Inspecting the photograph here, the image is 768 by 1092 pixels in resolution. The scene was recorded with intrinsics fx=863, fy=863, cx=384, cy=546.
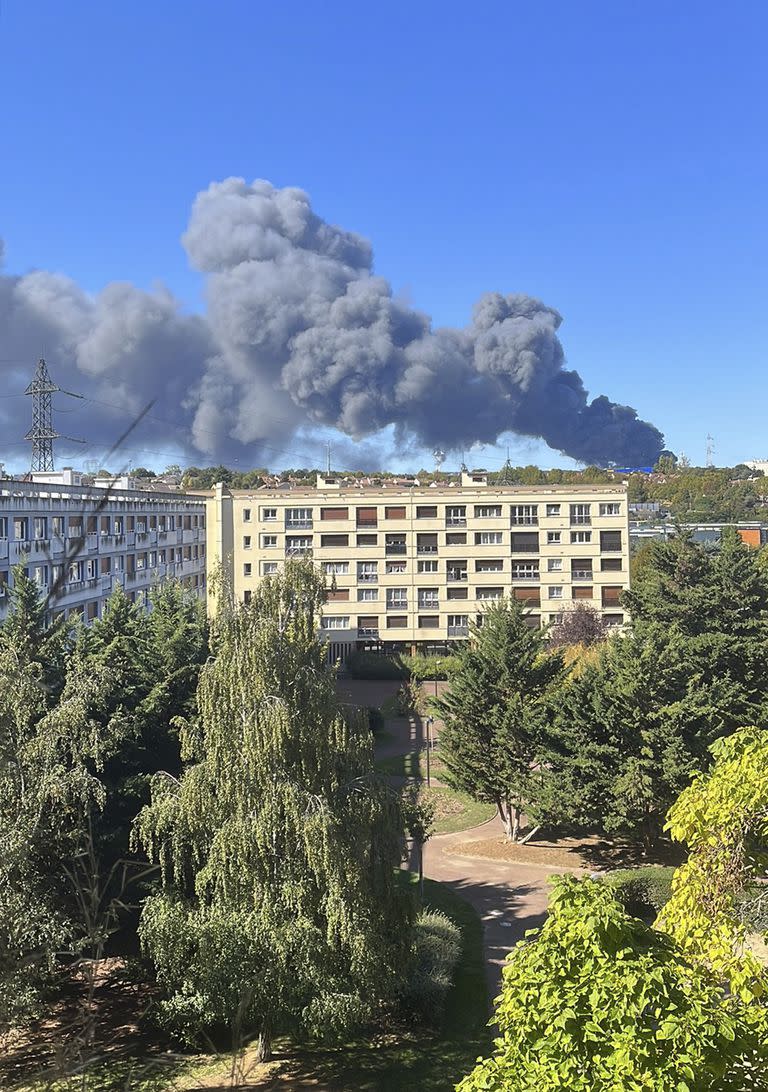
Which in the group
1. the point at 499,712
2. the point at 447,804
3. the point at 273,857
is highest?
the point at 499,712

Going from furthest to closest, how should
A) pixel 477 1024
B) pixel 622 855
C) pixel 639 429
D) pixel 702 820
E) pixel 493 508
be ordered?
pixel 639 429 → pixel 493 508 → pixel 622 855 → pixel 477 1024 → pixel 702 820

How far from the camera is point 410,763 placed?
32.6 meters

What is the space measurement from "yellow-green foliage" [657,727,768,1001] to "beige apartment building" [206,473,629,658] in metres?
43.3

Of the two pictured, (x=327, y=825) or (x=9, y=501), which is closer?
(x=327, y=825)

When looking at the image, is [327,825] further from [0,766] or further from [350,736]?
[0,766]

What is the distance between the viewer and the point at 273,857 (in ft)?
38.8

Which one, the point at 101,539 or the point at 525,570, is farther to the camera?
the point at 525,570

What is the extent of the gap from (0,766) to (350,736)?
9198mm

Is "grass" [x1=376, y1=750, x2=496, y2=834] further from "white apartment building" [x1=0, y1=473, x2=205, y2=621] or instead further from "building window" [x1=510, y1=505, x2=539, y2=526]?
"building window" [x1=510, y1=505, x2=539, y2=526]

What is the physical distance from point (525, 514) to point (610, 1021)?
47.4 meters

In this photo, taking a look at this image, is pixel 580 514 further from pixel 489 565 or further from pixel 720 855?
pixel 720 855

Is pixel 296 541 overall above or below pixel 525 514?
below

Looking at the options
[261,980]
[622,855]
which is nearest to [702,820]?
[261,980]

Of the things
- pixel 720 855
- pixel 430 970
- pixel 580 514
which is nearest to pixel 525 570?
pixel 580 514
